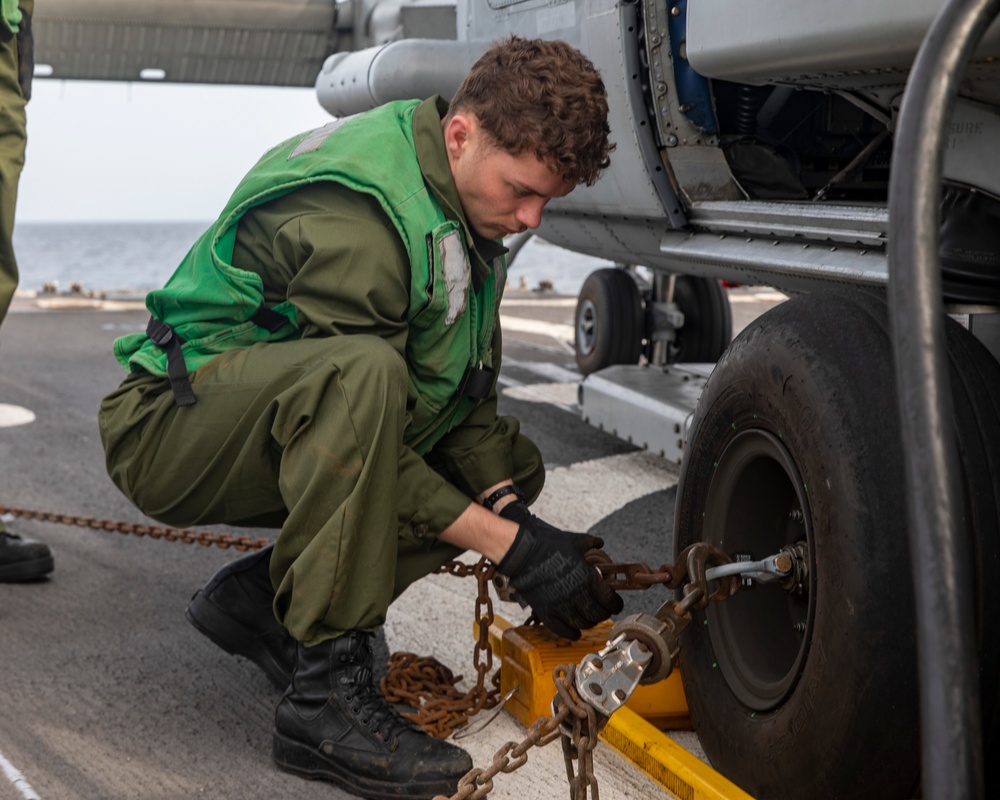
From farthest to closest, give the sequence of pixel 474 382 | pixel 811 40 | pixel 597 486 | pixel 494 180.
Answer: pixel 597 486 → pixel 474 382 → pixel 494 180 → pixel 811 40

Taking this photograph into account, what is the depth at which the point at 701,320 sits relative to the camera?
5461 mm

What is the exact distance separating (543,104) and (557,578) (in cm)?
85

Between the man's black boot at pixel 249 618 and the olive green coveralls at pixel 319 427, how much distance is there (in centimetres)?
15

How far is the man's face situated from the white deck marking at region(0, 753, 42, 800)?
131cm

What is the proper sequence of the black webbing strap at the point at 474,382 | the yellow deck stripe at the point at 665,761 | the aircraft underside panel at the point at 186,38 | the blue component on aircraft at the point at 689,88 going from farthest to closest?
the aircraft underside panel at the point at 186,38 < the blue component on aircraft at the point at 689,88 < the black webbing strap at the point at 474,382 < the yellow deck stripe at the point at 665,761

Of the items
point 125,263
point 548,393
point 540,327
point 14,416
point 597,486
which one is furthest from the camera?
point 125,263

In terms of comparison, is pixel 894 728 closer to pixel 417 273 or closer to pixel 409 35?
pixel 417 273

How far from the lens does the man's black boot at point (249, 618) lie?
2461 mm

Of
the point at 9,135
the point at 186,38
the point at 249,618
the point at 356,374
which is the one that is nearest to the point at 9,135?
the point at 9,135

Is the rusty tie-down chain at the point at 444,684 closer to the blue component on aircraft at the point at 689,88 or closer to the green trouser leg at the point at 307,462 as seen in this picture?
the green trouser leg at the point at 307,462

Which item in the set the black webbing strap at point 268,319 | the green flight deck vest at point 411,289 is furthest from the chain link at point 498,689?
the black webbing strap at point 268,319

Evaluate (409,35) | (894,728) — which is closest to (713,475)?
(894,728)

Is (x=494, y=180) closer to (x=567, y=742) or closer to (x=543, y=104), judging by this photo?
(x=543, y=104)

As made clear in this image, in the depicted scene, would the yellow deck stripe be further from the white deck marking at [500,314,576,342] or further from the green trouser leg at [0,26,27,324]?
the white deck marking at [500,314,576,342]
